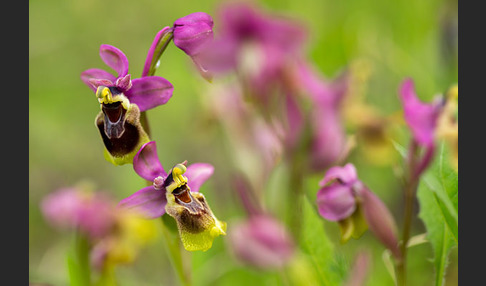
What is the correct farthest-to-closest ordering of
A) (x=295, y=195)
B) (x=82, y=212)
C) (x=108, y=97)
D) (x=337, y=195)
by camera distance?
(x=82, y=212) → (x=295, y=195) → (x=337, y=195) → (x=108, y=97)

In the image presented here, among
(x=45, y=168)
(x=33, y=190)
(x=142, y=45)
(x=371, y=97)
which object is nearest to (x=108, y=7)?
(x=142, y=45)

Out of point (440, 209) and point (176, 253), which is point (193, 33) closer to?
point (176, 253)

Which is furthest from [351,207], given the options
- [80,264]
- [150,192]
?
[80,264]

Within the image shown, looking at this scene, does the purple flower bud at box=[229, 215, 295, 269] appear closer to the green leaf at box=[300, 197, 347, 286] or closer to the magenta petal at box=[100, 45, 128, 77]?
the green leaf at box=[300, 197, 347, 286]

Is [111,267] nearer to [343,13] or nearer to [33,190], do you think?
[33,190]

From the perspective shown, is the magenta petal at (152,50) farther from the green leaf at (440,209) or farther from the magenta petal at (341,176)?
the green leaf at (440,209)

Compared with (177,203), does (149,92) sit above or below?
above
